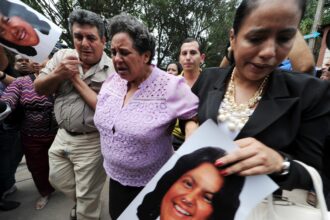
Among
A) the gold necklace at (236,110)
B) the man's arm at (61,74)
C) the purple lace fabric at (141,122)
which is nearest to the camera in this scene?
the gold necklace at (236,110)

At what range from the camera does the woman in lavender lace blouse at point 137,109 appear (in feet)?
4.72

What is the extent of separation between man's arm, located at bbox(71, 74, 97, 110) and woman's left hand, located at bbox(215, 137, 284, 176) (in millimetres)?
1382

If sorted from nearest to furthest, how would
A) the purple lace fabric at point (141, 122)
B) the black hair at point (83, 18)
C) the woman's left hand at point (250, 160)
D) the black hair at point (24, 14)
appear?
the woman's left hand at point (250, 160)
the purple lace fabric at point (141, 122)
the black hair at point (24, 14)
the black hair at point (83, 18)

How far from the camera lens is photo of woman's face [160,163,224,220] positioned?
2.64ft

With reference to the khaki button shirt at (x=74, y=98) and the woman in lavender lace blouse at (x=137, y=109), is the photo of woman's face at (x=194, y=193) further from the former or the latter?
the khaki button shirt at (x=74, y=98)

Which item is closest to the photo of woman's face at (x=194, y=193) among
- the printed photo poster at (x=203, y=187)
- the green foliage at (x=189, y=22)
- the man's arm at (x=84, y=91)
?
the printed photo poster at (x=203, y=187)

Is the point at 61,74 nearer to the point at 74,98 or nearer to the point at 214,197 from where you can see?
the point at 74,98

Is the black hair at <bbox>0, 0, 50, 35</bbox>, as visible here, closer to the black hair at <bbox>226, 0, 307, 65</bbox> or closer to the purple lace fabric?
the purple lace fabric

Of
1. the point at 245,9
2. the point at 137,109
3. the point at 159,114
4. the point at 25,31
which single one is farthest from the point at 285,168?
the point at 25,31

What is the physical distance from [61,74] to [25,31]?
36 cm

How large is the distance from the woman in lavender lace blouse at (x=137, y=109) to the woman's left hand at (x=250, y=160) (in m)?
0.59

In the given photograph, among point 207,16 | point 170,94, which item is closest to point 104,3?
point 207,16

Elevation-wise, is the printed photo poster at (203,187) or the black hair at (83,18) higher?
the black hair at (83,18)

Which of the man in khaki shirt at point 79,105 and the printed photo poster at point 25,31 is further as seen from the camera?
the man in khaki shirt at point 79,105
